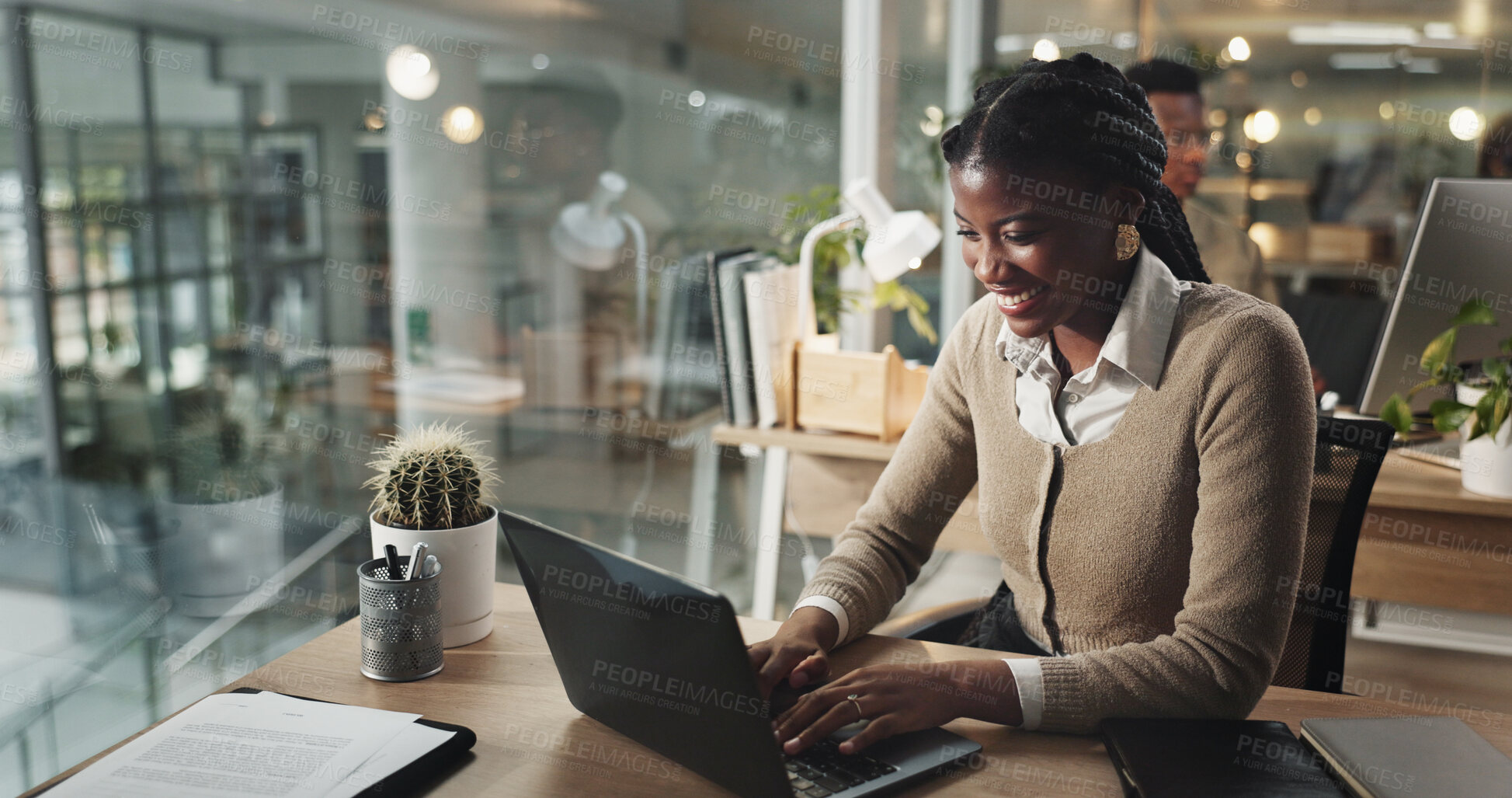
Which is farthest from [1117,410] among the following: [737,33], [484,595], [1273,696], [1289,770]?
[737,33]

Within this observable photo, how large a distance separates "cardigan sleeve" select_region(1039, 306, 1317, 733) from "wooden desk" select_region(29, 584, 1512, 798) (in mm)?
49

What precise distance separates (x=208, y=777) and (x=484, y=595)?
1.24ft

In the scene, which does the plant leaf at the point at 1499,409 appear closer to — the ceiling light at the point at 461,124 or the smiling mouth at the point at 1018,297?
the smiling mouth at the point at 1018,297

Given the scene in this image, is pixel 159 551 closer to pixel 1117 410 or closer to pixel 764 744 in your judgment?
pixel 764 744

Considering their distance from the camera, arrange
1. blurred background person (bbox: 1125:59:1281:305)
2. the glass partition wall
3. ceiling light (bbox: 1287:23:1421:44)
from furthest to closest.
Result: 1. ceiling light (bbox: 1287:23:1421:44)
2. blurred background person (bbox: 1125:59:1281:305)
3. the glass partition wall

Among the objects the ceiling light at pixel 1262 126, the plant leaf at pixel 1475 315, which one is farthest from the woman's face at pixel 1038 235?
the ceiling light at pixel 1262 126

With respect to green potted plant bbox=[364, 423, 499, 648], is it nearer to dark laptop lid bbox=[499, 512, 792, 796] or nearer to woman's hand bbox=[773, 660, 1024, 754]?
dark laptop lid bbox=[499, 512, 792, 796]

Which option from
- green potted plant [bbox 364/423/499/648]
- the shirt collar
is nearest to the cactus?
green potted plant [bbox 364/423/499/648]

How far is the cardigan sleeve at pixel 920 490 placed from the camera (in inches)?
54.7

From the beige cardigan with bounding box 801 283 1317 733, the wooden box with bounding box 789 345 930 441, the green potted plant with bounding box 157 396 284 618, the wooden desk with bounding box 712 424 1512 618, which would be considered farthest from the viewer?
the wooden box with bounding box 789 345 930 441

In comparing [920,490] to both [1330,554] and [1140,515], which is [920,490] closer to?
[1140,515]

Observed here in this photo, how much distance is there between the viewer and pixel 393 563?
113cm

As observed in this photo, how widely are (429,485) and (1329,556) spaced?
1217 mm

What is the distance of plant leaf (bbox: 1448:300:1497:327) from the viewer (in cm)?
183
